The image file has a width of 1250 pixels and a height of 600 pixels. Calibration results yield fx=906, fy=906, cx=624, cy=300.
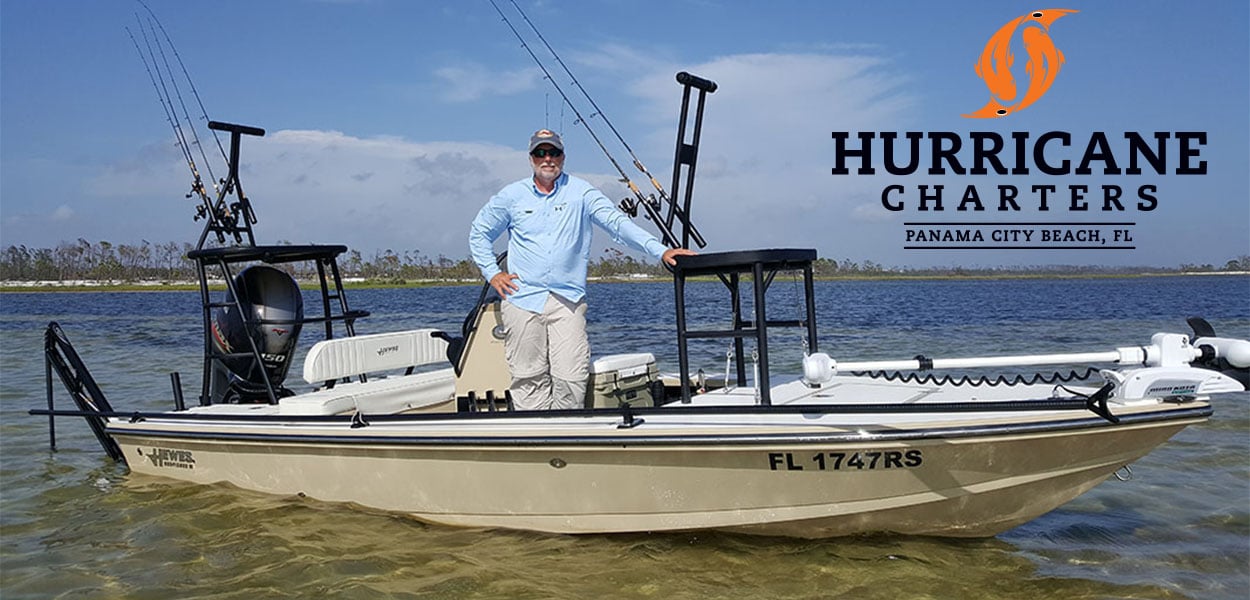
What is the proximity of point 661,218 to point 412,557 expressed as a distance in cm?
263

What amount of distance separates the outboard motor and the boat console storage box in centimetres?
265

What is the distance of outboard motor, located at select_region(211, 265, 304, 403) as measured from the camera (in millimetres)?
7199

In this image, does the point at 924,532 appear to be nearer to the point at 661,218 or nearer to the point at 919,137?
the point at 661,218

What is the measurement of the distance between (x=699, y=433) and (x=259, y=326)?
13.4 ft

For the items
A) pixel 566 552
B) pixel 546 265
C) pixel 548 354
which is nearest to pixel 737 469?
pixel 566 552

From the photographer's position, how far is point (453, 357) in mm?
6734

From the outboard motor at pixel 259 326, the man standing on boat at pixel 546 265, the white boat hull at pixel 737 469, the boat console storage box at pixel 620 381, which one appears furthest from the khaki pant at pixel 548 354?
the outboard motor at pixel 259 326

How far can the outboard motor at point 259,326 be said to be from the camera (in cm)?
720

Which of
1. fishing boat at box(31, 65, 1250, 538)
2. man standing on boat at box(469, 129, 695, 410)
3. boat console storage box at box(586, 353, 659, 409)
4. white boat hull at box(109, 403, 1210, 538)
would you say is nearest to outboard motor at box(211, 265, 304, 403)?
fishing boat at box(31, 65, 1250, 538)

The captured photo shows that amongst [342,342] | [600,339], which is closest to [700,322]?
[600,339]

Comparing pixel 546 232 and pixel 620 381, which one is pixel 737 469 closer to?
pixel 620 381

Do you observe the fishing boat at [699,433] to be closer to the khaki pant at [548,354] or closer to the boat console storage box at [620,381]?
the boat console storage box at [620,381]

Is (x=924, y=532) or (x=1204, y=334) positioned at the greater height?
(x=1204, y=334)

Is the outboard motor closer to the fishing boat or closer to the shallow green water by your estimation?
the fishing boat
